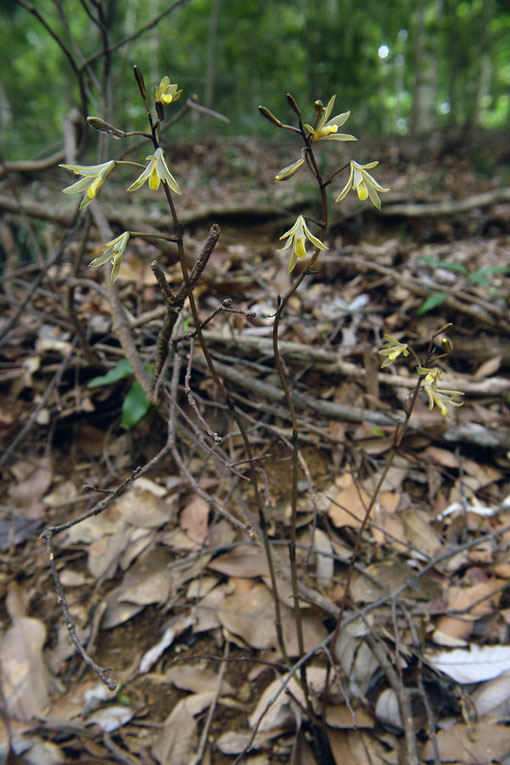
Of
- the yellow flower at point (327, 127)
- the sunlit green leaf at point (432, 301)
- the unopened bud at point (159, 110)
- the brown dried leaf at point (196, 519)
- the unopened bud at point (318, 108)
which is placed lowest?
the brown dried leaf at point (196, 519)

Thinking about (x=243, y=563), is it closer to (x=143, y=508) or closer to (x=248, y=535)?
(x=248, y=535)

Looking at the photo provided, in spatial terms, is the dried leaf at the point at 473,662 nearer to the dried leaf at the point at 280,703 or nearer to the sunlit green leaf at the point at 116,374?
the dried leaf at the point at 280,703

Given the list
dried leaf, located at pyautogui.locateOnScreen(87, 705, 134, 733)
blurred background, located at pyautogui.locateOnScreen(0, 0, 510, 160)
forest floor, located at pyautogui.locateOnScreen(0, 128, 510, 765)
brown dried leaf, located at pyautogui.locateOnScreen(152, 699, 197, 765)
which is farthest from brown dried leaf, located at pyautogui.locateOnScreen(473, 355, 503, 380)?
blurred background, located at pyautogui.locateOnScreen(0, 0, 510, 160)

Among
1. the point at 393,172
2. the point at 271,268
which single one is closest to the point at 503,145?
the point at 393,172

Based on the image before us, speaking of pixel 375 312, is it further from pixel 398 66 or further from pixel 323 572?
pixel 398 66

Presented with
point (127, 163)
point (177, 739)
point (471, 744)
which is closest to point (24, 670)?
point (177, 739)

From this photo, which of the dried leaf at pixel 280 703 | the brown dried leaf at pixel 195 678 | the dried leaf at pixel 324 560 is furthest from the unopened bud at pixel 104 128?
the brown dried leaf at pixel 195 678
